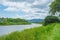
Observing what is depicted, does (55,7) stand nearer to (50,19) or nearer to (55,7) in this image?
(55,7)

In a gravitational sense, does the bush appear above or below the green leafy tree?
below

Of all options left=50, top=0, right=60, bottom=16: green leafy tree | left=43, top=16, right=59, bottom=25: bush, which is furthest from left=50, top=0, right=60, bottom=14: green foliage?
left=43, top=16, right=59, bottom=25: bush

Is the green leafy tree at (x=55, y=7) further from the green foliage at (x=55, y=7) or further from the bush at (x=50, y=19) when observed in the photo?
the bush at (x=50, y=19)

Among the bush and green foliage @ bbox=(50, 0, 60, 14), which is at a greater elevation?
green foliage @ bbox=(50, 0, 60, 14)

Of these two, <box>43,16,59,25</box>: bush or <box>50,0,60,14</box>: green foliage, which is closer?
<box>43,16,59,25</box>: bush

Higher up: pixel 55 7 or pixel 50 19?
pixel 55 7

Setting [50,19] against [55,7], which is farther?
[55,7]

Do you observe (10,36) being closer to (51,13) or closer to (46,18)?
(46,18)

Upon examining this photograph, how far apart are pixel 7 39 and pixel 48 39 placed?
256 centimetres

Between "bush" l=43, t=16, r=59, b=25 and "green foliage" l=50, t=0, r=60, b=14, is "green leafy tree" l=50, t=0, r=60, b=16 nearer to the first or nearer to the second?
"green foliage" l=50, t=0, r=60, b=14

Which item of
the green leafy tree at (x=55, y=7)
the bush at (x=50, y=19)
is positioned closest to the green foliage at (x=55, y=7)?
the green leafy tree at (x=55, y=7)

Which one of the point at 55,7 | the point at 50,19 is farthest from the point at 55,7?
the point at 50,19

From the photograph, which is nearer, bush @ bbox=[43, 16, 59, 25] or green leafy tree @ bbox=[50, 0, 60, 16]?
bush @ bbox=[43, 16, 59, 25]

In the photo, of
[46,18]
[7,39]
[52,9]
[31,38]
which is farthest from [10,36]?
[52,9]
